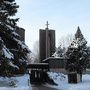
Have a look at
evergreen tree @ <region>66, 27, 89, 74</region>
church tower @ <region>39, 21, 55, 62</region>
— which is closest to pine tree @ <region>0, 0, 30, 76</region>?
evergreen tree @ <region>66, 27, 89, 74</region>

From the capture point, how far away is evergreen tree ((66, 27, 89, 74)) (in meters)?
43.4

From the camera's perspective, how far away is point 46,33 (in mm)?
64562

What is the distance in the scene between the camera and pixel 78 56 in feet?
143

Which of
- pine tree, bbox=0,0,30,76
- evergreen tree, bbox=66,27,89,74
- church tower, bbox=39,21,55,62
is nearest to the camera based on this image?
pine tree, bbox=0,0,30,76

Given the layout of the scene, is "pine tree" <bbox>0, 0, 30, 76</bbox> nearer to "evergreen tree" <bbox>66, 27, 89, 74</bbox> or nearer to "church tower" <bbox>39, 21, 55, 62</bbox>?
"evergreen tree" <bbox>66, 27, 89, 74</bbox>

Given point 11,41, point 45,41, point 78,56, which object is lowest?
point 78,56

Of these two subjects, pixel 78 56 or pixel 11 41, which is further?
pixel 78 56

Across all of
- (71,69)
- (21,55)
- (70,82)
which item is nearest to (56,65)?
(71,69)

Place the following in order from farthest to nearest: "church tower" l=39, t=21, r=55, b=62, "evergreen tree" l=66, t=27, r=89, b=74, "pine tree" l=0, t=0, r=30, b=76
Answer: "church tower" l=39, t=21, r=55, b=62 < "evergreen tree" l=66, t=27, r=89, b=74 < "pine tree" l=0, t=0, r=30, b=76

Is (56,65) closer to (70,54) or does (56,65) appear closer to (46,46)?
(70,54)

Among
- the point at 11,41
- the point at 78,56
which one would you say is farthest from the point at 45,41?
the point at 11,41

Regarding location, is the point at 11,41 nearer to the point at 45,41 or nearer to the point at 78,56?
the point at 78,56

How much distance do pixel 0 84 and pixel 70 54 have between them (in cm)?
1303

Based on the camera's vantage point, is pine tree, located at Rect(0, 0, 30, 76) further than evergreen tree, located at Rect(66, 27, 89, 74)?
No
